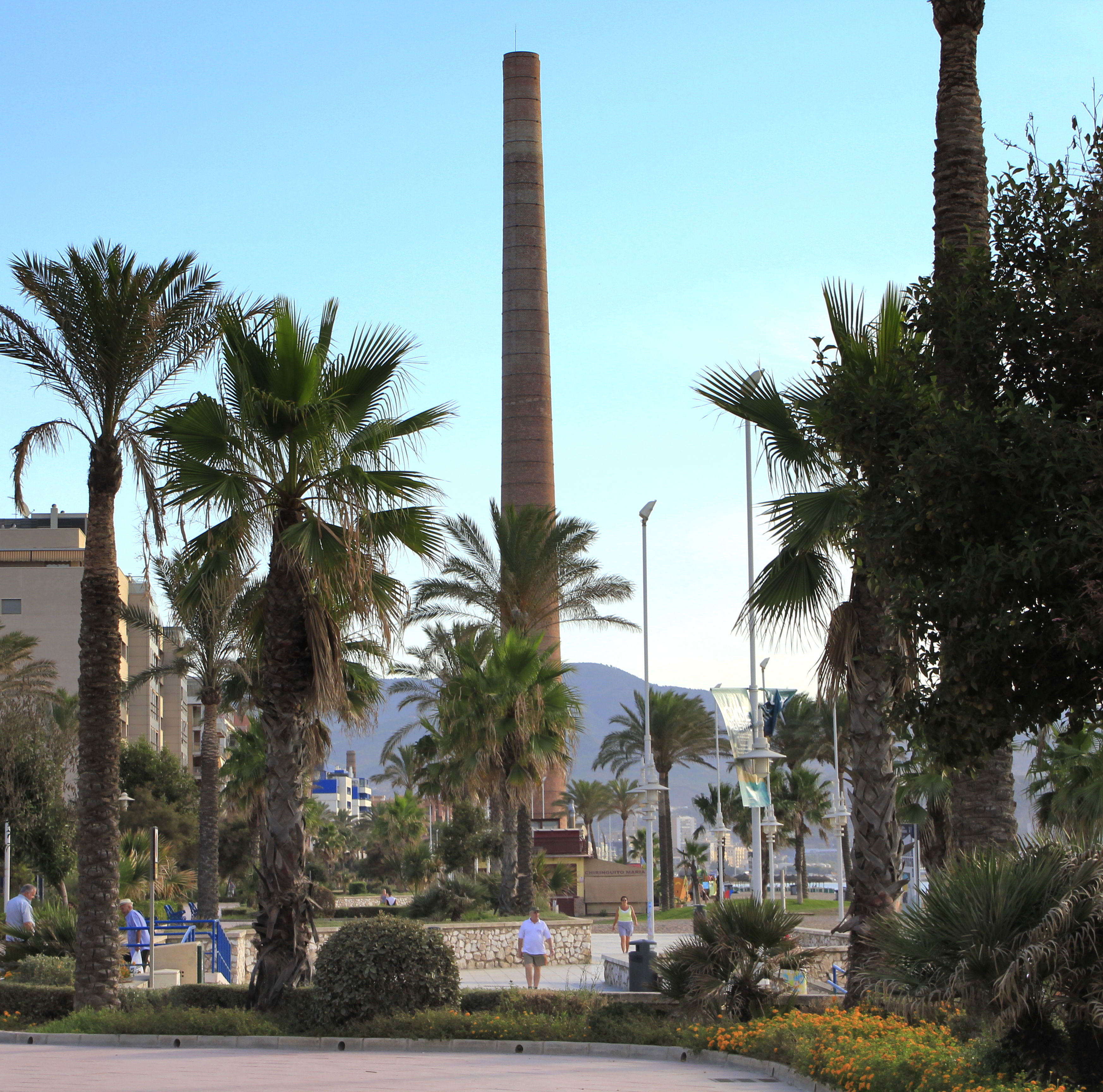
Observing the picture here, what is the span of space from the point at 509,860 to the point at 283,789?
18.3 m

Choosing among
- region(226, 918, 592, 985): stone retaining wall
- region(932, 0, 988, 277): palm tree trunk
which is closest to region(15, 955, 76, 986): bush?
region(226, 918, 592, 985): stone retaining wall

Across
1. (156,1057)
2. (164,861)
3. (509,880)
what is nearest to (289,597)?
(156,1057)

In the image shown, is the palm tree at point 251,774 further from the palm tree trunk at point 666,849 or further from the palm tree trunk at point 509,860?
the palm tree trunk at point 666,849

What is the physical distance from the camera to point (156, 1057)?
12836mm

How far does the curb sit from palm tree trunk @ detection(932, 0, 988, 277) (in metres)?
8.34

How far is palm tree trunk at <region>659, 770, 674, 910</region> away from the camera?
5341 cm

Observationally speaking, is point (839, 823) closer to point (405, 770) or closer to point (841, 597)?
point (841, 597)

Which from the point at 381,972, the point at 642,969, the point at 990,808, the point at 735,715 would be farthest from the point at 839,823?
the point at 990,808

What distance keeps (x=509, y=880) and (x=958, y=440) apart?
89.7ft

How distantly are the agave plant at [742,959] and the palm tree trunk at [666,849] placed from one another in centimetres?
3870

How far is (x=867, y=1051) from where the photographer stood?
9.75 m

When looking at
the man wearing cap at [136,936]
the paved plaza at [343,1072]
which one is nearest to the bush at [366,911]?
the man wearing cap at [136,936]

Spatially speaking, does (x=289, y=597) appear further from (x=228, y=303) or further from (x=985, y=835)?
(x=985, y=835)

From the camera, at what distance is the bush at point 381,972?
14.7 meters
